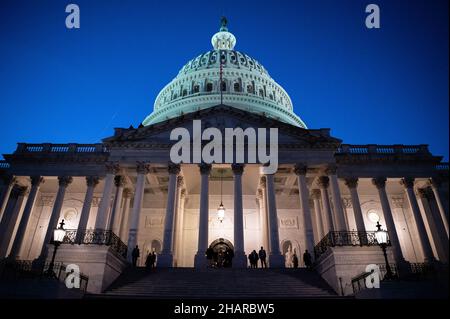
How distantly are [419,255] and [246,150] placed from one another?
21.4m

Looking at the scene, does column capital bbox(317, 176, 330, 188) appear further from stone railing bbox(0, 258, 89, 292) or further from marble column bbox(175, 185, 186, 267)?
stone railing bbox(0, 258, 89, 292)

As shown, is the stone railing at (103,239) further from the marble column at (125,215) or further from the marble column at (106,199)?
the marble column at (125,215)

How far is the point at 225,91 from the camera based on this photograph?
189ft

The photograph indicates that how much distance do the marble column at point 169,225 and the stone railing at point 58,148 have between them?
8.73m

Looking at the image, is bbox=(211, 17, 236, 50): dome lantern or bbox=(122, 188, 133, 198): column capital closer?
Answer: bbox=(122, 188, 133, 198): column capital

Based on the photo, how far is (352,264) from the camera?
70.9ft

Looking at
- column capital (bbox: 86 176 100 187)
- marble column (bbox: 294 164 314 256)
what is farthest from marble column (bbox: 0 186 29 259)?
marble column (bbox: 294 164 314 256)

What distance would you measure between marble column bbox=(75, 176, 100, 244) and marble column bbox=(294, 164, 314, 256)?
691 inches

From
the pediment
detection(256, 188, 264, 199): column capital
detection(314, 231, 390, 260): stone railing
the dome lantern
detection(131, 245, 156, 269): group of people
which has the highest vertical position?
the dome lantern

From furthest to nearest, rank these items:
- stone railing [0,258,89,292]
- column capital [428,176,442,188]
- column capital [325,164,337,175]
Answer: column capital [428,176,442,188] → column capital [325,164,337,175] → stone railing [0,258,89,292]

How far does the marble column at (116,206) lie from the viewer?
101 feet

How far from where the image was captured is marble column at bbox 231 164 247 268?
25.6 metres
